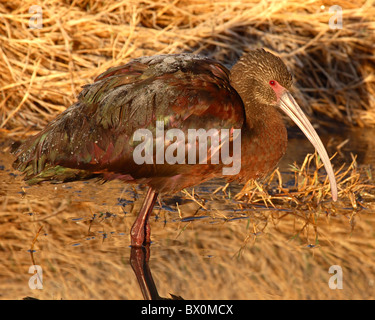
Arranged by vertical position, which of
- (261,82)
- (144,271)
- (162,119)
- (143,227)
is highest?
(261,82)

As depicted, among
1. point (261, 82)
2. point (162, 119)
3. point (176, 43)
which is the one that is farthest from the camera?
point (176, 43)

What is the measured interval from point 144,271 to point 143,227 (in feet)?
1.58

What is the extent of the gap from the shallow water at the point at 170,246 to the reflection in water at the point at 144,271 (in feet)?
0.05

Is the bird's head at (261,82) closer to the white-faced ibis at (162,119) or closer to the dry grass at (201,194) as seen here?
the white-faced ibis at (162,119)

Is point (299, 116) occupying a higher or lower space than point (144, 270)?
higher

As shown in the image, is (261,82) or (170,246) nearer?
(170,246)

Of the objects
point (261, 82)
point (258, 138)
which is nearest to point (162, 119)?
point (258, 138)

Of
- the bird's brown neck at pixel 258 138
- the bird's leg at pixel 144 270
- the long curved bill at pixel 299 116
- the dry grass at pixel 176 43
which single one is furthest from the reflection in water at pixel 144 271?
the dry grass at pixel 176 43

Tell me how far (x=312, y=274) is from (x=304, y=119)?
3.54ft

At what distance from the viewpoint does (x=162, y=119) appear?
4031 mm

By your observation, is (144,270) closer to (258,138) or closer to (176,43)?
(258,138)

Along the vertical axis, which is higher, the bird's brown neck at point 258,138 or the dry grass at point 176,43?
the dry grass at point 176,43

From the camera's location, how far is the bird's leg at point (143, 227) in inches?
163

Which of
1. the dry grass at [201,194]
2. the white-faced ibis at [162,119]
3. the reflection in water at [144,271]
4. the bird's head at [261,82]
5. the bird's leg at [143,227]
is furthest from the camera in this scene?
the bird's head at [261,82]
